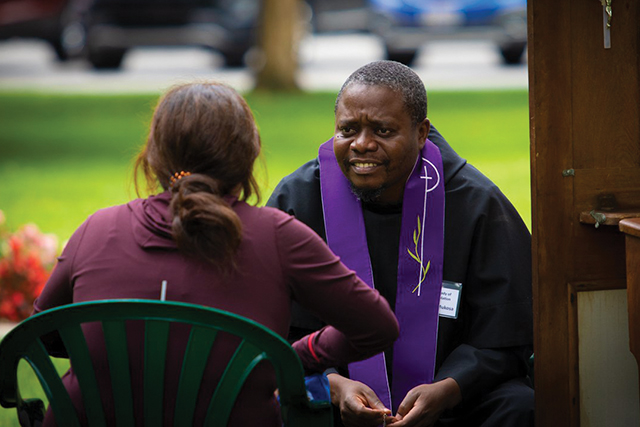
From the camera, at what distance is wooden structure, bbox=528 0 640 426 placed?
10.3ft

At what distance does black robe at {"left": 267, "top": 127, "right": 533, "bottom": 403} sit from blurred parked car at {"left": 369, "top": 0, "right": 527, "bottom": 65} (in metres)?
15.2

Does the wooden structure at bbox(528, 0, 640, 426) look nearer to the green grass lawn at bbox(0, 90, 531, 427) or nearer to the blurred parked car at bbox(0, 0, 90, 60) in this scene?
the green grass lawn at bbox(0, 90, 531, 427)

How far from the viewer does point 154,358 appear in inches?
98.0

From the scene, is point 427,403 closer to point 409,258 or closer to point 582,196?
point 409,258

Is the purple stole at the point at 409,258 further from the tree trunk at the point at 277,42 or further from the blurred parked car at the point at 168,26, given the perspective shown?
the blurred parked car at the point at 168,26

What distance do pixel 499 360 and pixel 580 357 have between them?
10.4 inches

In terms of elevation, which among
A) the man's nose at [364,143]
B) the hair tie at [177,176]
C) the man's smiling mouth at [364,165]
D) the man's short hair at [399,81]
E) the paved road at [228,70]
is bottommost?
the paved road at [228,70]

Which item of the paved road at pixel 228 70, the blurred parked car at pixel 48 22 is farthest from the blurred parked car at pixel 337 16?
the blurred parked car at pixel 48 22

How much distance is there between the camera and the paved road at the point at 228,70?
696 inches

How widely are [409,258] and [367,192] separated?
26cm

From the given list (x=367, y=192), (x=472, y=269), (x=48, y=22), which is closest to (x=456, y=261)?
(x=472, y=269)

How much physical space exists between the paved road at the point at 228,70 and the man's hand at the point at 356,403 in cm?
1318

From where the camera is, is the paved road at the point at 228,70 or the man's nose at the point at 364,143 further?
the paved road at the point at 228,70

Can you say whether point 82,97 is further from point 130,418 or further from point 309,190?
point 130,418
